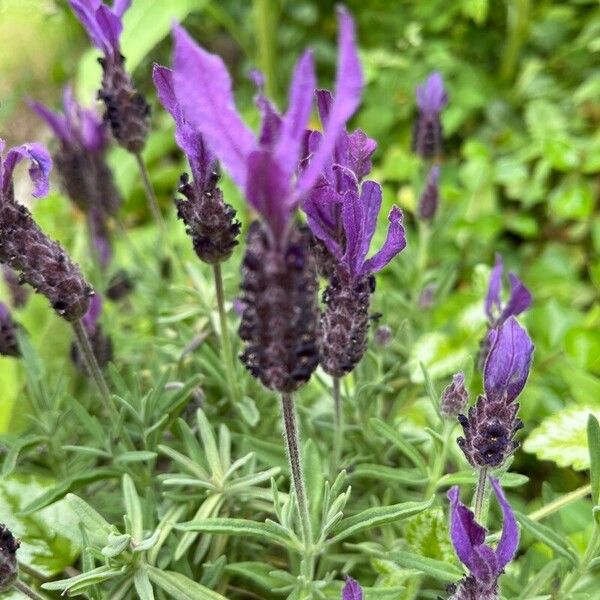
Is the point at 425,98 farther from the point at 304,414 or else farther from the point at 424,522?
the point at 424,522

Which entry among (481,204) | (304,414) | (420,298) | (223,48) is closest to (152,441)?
(304,414)

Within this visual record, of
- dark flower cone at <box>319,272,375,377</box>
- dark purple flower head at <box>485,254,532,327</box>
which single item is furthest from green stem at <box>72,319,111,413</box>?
dark purple flower head at <box>485,254,532,327</box>

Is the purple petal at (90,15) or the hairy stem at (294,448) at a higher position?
the purple petal at (90,15)

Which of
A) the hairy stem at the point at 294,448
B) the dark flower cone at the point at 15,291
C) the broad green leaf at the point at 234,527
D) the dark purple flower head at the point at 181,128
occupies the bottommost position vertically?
the broad green leaf at the point at 234,527

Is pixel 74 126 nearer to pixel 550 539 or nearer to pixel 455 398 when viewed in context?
pixel 455 398

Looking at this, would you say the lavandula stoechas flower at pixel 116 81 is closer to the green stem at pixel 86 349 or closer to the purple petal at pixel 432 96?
the green stem at pixel 86 349

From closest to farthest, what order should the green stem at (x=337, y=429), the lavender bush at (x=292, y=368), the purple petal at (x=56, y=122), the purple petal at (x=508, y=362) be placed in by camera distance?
the lavender bush at (x=292, y=368) < the purple petal at (x=508, y=362) < the green stem at (x=337, y=429) < the purple petal at (x=56, y=122)

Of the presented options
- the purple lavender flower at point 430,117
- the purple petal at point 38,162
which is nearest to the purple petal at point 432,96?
the purple lavender flower at point 430,117
